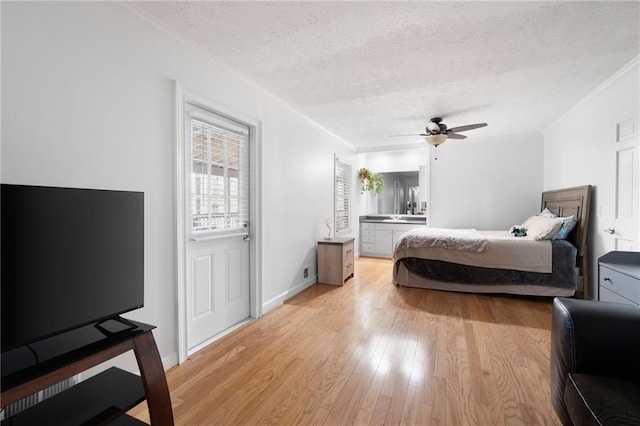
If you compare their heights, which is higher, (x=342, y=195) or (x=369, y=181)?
(x=369, y=181)

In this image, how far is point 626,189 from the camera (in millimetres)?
2689

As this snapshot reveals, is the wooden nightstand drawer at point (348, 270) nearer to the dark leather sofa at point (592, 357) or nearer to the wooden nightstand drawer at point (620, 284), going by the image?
the wooden nightstand drawer at point (620, 284)

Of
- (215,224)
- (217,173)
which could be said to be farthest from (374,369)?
(217,173)

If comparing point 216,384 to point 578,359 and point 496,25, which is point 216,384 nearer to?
point 578,359

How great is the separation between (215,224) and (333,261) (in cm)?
210

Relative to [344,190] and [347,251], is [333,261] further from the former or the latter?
[344,190]

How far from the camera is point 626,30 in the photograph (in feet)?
6.71

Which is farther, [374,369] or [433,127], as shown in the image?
[433,127]

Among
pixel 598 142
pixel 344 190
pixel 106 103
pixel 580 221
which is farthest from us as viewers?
pixel 344 190

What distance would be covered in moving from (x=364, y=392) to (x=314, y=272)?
8.33 ft

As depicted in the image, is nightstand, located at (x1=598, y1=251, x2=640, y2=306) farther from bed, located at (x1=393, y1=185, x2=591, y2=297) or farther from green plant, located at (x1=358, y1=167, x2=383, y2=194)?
green plant, located at (x1=358, y1=167, x2=383, y2=194)

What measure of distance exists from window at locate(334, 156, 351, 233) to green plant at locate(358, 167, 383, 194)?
2.23 ft

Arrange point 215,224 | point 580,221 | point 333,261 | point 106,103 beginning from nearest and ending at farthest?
→ 1. point 106,103
2. point 215,224
3. point 580,221
4. point 333,261

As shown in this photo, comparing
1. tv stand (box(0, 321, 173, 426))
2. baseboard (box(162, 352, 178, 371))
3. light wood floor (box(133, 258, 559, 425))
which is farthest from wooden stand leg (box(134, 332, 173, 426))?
baseboard (box(162, 352, 178, 371))
